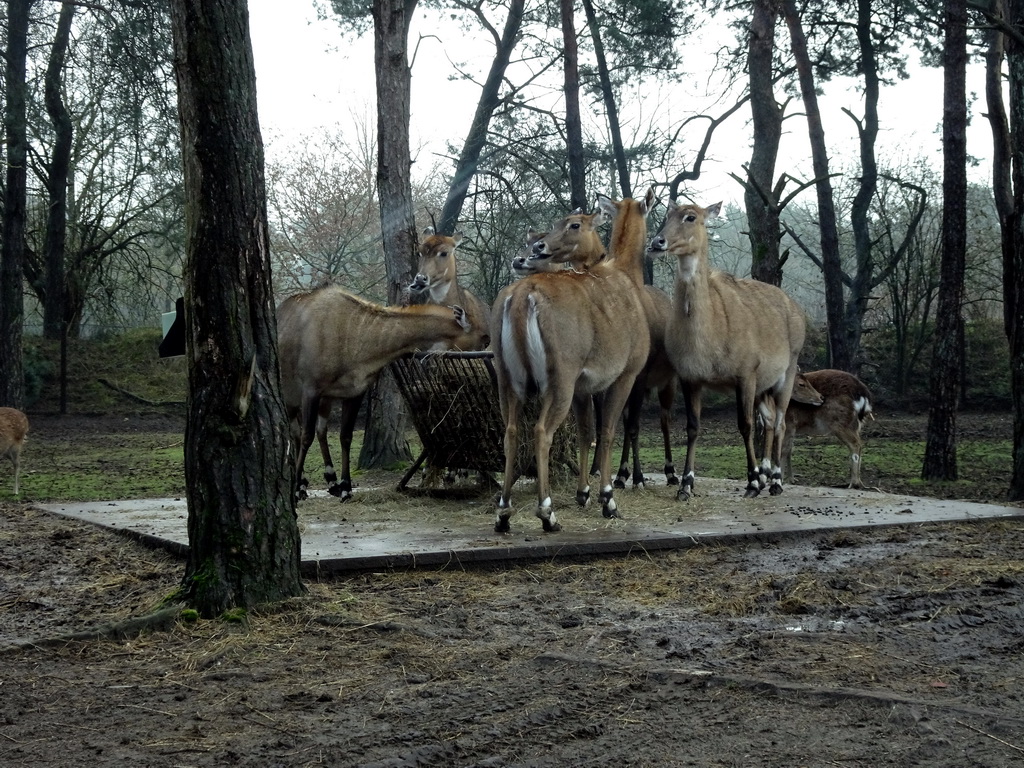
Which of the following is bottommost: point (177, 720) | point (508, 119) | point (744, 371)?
point (177, 720)

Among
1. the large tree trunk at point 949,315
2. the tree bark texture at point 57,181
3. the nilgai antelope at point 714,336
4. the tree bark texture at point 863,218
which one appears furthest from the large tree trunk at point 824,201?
the tree bark texture at point 57,181

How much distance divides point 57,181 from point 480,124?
970 cm

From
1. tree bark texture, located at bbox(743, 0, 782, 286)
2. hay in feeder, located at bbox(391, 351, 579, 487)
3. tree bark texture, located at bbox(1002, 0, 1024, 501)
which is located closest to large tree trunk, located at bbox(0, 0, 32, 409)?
tree bark texture, located at bbox(743, 0, 782, 286)

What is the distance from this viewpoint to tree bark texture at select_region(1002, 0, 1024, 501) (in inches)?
357

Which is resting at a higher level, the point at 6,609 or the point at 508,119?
the point at 508,119

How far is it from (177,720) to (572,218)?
20.5 feet

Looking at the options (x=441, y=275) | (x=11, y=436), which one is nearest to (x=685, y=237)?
(x=441, y=275)

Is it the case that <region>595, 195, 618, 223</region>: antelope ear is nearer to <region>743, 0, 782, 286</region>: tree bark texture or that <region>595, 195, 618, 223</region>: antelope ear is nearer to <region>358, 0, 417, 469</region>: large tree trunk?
<region>358, 0, 417, 469</region>: large tree trunk

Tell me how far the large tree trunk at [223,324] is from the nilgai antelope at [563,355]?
2.26 meters

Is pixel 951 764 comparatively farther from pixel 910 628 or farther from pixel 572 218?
pixel 572 218

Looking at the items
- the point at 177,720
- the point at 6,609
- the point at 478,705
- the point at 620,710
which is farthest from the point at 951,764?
the point at 6,609

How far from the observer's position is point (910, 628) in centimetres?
467

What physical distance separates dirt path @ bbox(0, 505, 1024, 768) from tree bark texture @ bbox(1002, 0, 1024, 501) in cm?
319

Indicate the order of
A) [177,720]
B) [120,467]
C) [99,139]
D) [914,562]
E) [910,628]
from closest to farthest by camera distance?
[177,720]
[910,628]
[914,562]
[120,467]
[99,139]
